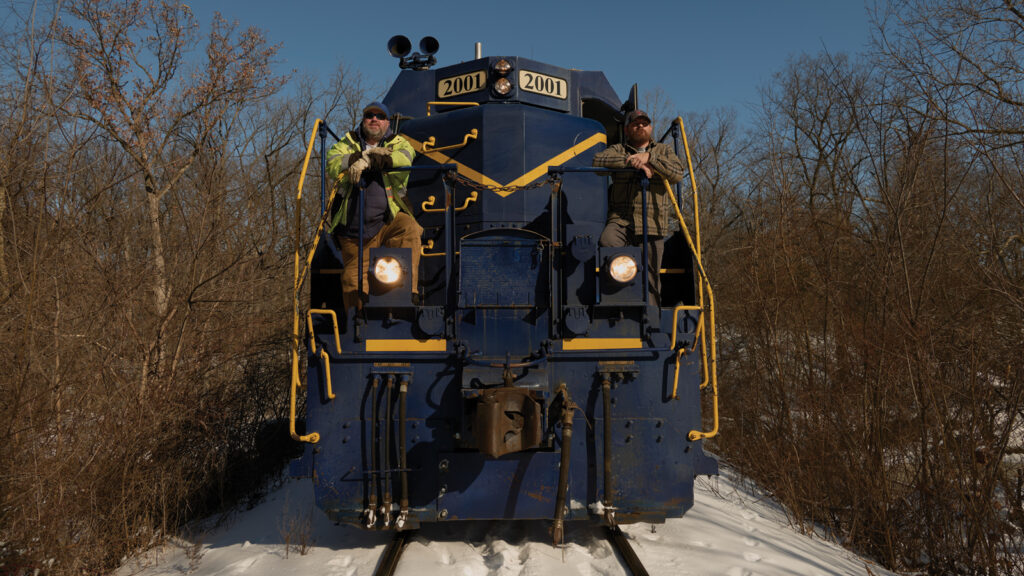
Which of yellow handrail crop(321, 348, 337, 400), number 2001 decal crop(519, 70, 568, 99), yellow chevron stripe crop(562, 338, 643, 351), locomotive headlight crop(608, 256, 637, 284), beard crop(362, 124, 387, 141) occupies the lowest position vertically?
yellow handrail crop(321, 348, 337, 400)

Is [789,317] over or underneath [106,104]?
underneath

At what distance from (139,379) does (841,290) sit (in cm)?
889

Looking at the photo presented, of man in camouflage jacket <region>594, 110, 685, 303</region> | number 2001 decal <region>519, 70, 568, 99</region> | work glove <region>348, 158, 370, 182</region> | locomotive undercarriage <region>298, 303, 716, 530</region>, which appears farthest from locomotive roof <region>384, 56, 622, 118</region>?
locomotive undercarriage <region>298, 303, 716, 530</region>

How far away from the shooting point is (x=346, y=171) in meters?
5.10

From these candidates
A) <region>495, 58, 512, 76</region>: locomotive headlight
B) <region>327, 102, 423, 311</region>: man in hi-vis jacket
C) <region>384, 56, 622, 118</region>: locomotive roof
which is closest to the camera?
<region>327, 102, 423, 311</region>: man in hi-vis jacket

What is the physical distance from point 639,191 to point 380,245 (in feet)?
7.60

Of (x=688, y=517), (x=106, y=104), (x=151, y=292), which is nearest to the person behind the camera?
(x=688, y=517)

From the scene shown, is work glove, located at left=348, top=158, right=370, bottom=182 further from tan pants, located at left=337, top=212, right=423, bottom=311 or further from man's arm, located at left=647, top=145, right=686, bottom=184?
man's arm, located at left=647, top=145, right=686, bottom=184

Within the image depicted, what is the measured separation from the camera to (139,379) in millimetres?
6145

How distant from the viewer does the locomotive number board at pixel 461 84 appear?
20.0 feet

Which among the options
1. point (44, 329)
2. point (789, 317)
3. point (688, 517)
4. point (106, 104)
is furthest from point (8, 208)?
point (789, 317)

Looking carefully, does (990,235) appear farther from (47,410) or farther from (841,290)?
(47,410)

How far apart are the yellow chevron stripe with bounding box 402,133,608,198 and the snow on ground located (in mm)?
2979

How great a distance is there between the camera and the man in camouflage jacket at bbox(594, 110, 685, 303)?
5.15m
